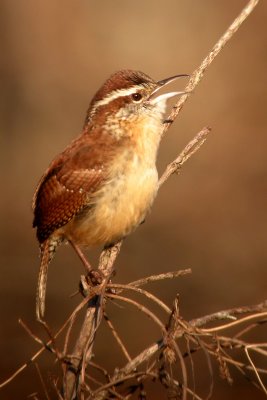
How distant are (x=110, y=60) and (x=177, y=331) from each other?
9672 millimetres

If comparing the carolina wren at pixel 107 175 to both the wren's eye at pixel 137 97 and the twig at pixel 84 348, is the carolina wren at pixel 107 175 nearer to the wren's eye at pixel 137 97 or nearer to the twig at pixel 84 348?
the wren's eye at pixel 137 97

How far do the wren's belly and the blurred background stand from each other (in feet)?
19.9

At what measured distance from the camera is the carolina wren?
4.85 m

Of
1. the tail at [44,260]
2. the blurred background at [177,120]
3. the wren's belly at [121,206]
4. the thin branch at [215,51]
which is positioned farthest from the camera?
the blurred background at [177,120]

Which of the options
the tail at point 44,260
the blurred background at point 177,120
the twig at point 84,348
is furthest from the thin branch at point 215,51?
the blurred background at point 177,120

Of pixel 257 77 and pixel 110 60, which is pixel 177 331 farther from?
pixel 257 77

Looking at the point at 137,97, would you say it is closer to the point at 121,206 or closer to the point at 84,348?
the point at 121,206

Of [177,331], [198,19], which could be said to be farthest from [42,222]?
[198,19]

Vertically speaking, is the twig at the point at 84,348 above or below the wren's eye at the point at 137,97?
below

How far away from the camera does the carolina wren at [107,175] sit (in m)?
4.85

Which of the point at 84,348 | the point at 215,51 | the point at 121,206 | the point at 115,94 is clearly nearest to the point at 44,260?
the point at 121,206

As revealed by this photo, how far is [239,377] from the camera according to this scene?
27.5 feet

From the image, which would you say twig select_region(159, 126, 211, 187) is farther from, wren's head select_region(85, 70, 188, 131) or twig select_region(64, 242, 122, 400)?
twig select_region(64, 242, 122, 400)

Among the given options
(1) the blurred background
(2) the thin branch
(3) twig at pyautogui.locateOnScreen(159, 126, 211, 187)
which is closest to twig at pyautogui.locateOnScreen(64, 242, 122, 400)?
(3) twig at pyautogui.locateOnScreen(159, 126, 211, 187)
